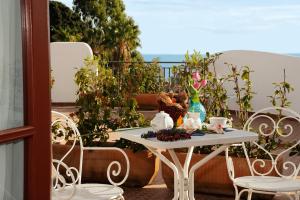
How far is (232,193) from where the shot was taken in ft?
14.3

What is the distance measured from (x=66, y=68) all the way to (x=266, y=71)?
13.8 ft

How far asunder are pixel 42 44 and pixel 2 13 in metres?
0.16

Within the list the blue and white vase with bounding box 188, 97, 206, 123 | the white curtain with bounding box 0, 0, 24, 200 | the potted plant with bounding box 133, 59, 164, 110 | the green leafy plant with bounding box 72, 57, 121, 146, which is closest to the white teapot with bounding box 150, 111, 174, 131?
the blue and white vase with bounding box 188, 97, 206, 123

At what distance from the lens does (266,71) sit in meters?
9.50

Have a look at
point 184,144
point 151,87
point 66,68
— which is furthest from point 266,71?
point 184,144

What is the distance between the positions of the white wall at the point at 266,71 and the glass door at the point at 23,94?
7.64 meters

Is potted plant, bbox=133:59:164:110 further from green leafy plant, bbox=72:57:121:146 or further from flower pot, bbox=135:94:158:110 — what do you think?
green leafy plant, bbox=72:57:121:146

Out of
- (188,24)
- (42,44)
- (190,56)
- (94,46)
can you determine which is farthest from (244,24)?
(42,44)

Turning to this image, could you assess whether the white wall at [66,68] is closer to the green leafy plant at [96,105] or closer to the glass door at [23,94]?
the green leafy plant at [96,105]

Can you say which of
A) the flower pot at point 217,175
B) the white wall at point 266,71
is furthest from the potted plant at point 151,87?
the flower pot at point 217,175

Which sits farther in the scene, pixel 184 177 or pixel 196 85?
pixel 196 85

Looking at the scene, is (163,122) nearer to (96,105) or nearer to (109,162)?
(109,162)

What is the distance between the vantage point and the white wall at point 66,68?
11406mm

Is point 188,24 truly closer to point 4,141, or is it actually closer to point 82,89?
point 82,89
